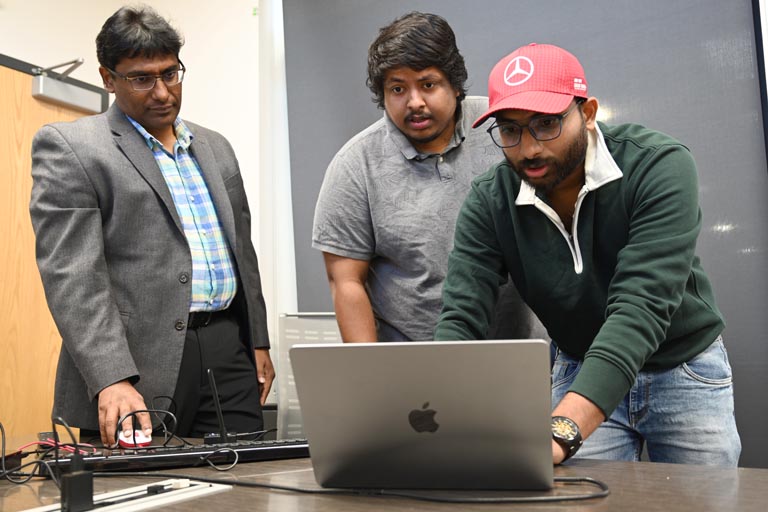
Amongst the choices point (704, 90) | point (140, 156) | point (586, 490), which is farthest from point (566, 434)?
point (704, 90)

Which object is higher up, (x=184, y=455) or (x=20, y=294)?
(x=20, y=294)

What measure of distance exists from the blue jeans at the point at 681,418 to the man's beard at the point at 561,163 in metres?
0.42

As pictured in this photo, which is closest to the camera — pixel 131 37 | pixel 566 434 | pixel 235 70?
pixel 566 434

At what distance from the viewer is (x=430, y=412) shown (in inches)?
36.0

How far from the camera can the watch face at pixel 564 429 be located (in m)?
1.11

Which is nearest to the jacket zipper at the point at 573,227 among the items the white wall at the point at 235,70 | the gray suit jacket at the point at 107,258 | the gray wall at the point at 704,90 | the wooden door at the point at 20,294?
the gray suit jacket at the point at 107,258

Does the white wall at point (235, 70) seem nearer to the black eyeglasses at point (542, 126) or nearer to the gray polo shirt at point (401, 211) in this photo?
the gray polo shirt at point (401, 211)

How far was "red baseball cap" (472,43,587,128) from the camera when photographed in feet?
4.54

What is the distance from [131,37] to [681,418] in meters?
1.50

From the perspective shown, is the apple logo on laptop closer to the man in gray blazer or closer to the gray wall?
the man in gray blazer

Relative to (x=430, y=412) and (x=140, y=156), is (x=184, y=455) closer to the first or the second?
(x=430, y=412)

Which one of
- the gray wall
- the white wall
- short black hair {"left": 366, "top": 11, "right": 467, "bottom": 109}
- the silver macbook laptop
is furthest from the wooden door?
the silver macbook laptop

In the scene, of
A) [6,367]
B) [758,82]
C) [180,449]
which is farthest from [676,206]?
[6,367]

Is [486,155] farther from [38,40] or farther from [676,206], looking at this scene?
[38,40]
